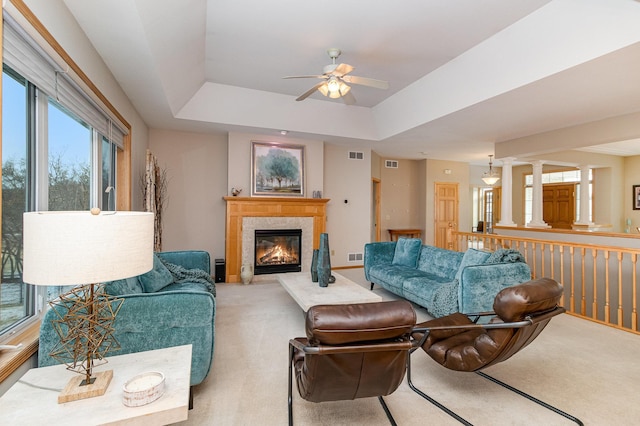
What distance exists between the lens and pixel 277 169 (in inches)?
229

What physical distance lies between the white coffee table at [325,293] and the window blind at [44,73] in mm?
2484

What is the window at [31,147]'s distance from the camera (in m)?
1.72

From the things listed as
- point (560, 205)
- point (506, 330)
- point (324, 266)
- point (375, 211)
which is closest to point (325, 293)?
point (324, 266)

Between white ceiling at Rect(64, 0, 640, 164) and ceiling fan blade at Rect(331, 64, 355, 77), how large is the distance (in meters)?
0.42

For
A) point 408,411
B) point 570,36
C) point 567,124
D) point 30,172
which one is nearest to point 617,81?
point 570,36

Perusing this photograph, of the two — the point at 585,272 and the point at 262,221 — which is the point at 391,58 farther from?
the point at 585,272

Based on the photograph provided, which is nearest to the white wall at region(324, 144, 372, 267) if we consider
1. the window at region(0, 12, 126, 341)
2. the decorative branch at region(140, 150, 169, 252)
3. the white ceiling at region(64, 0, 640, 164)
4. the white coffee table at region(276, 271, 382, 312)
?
the white ceiling at region(64, 0, 640, 164)

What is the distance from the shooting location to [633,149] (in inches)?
289

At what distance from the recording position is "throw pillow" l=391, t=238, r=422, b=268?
458cm

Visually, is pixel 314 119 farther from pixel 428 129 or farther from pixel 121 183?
pixel 121 183

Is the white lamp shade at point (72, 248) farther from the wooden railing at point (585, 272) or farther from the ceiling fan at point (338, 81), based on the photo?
the wooden railing at point (585, 272)

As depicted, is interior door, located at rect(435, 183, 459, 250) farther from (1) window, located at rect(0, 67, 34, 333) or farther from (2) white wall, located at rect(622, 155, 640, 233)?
(1) window, located at rect(0, 67, 34, 333)

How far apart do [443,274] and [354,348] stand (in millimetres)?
2909

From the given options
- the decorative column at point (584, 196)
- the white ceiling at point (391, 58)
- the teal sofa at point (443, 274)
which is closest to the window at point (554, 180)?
the decorative column at point (584, 196)
